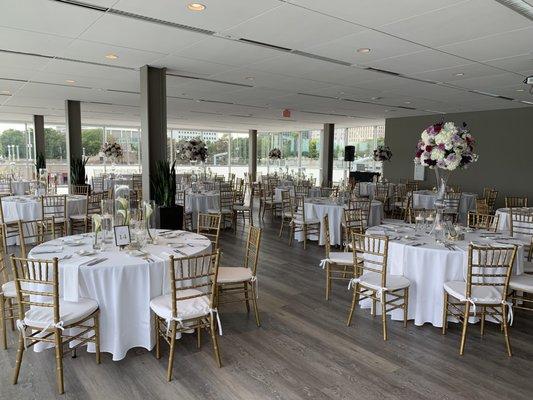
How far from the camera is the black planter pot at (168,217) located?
685 centimetres

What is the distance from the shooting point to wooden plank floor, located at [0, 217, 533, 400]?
312cm

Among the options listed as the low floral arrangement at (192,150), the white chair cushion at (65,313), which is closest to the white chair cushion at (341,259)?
the white chair cushion at (65,313)

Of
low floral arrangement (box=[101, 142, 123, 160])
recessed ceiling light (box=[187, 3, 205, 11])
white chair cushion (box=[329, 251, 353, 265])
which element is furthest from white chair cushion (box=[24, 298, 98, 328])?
low floral arrangement (box=[101, 142, 123, 160])

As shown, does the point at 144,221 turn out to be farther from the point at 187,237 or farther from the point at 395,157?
the point at 395,157

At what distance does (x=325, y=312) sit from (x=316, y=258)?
2458 mm

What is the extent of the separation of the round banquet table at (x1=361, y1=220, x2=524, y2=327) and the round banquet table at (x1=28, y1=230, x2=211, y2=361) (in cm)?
254

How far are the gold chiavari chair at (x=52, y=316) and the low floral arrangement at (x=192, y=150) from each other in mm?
7565

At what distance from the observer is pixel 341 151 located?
21.5 metres

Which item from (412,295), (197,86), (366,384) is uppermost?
(197,86)

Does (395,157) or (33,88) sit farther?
(395,157)

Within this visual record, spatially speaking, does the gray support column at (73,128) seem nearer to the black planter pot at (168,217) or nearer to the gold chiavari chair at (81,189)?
the gold chiavari chair at (81,189)

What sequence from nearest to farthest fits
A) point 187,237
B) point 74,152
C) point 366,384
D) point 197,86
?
point 366,384 < point 187,237 < point 197,86 < point 74,152

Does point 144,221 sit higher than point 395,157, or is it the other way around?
point 395,157

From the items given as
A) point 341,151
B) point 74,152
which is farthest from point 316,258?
point 341,151
